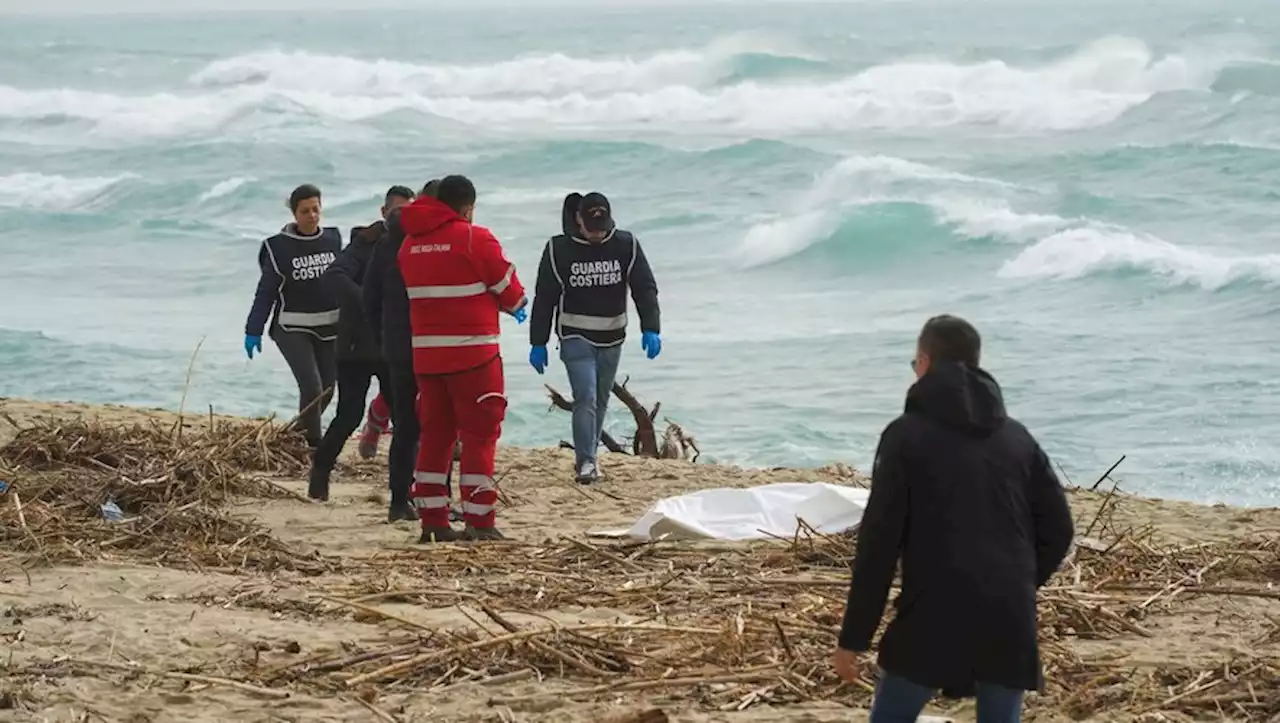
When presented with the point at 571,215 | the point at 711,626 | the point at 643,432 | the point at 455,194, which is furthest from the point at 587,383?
the point at 711,626

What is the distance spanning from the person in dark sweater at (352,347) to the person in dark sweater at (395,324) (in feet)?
0.77

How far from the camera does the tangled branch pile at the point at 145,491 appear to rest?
7.82 meters

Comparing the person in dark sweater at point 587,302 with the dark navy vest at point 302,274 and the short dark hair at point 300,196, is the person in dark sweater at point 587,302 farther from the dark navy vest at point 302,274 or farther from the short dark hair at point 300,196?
the short dark hair at point 300,196

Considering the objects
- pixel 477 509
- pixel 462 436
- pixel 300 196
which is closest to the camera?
pixel 462 436

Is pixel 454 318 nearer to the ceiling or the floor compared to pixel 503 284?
nearer to the floor

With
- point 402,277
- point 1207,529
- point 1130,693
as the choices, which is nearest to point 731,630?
point 1130,693

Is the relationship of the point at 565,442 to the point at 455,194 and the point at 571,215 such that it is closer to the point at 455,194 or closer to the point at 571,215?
the point at 571,215

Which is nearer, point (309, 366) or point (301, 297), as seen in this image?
point (301, 297)

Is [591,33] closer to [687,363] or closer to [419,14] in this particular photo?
[419,14]

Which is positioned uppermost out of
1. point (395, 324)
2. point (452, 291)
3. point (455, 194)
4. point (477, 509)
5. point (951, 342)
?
point (455, 194)

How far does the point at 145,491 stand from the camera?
8812mm

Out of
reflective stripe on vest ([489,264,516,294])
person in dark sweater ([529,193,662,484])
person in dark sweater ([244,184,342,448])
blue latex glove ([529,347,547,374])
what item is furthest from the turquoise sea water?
reflective stripe on vest ([489,264,516,294])

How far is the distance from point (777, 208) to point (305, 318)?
21.9 meters

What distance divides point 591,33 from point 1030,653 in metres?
84.5
